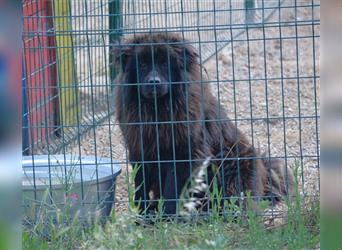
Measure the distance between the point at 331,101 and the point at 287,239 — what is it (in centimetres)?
231

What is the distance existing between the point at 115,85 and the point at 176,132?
0.60m

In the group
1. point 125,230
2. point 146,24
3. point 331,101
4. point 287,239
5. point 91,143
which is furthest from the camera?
point 146,24

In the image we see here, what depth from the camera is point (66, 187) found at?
15.0 feet

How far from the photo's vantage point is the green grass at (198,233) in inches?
147

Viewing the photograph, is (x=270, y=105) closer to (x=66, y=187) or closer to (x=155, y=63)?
(x=155, y=63)

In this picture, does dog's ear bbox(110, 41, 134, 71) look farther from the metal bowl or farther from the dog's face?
the metal bowl

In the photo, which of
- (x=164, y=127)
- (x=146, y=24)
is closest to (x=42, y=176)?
(x=164, y=127)

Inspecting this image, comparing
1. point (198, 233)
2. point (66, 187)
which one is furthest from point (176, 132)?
point (198, 233)

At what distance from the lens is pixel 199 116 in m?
5.68

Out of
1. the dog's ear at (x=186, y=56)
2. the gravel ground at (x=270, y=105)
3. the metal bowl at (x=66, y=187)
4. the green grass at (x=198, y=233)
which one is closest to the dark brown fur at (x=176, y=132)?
the dog's ear at (x=186, y=56)

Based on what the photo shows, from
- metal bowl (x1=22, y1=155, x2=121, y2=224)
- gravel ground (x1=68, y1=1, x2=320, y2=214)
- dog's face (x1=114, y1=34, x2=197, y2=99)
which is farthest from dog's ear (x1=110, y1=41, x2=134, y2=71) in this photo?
metal bowl (x1=22, y1=155, x2=121, y2=224)

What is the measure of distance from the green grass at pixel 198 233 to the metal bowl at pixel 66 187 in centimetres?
26

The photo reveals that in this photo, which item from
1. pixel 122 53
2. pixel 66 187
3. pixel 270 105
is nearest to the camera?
pixel 66 187

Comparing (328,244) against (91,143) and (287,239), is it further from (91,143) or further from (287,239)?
(91,143)
